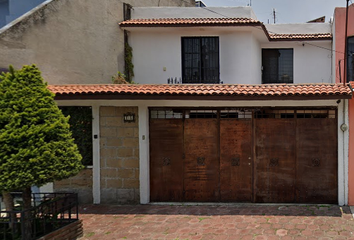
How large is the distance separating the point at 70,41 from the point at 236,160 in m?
7.94

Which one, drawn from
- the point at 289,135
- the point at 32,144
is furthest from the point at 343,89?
the point at 32,144

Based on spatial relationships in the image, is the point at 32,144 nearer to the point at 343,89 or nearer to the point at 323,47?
the point at 343,89

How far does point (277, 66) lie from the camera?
1437 centimetres

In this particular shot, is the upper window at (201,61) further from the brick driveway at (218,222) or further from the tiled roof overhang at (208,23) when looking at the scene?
the brick driveway at (218,222)

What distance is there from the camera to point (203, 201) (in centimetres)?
844

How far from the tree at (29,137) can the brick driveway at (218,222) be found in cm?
198

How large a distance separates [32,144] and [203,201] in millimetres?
5174

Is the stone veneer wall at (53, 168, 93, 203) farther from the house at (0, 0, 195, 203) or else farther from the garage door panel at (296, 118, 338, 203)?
the garage door panel at (296, 118, 338, 203)

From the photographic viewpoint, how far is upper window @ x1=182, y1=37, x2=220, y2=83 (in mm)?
12844

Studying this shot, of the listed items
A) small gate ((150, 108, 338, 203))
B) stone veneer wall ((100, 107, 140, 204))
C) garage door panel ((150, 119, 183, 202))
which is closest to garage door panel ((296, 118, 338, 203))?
small gate ((150, 108, 338, 203))

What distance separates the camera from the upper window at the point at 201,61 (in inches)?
506

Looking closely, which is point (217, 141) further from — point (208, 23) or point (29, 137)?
point (208, 23)

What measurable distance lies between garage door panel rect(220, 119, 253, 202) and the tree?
440 cm

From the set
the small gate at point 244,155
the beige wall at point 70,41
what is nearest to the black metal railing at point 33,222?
the small gate at point 244,155
